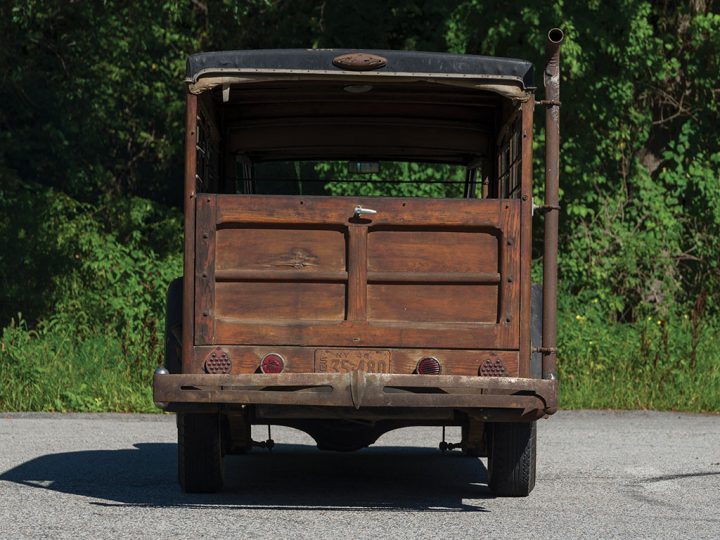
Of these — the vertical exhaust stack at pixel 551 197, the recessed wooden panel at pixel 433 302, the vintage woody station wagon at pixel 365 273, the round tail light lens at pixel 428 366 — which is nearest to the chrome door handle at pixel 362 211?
the vintage woody station wagon at pixel 365 273

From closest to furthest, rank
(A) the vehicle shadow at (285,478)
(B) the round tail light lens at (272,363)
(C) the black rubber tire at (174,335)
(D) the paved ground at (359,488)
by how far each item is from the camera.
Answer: (D) the paved ground at (359,488) → (B) the round tail light lens at (272,363) → (C) the black rubber tire at (174,335) → (A) the vehicle shadow at (285,478)

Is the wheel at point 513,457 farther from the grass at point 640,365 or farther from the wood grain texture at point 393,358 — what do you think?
the grass at point 640,365

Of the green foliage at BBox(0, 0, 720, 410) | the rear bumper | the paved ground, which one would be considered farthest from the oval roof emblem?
the green foliage at BBox(0, 0, 720, 410)

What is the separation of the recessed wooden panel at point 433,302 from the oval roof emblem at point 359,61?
3.94 feet

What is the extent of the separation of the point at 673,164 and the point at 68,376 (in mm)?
9561

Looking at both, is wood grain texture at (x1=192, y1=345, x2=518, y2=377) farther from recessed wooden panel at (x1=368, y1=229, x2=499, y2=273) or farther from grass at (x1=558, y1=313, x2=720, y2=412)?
grass at (x1=558, y1=313, x2=720, y2=412)

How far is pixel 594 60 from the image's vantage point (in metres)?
18.7

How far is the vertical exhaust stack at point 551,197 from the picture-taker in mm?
8070

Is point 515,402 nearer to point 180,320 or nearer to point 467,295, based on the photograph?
point 467,295

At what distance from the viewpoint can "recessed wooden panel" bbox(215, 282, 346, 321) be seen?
7.95 meters

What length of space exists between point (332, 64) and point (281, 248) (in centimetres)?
105

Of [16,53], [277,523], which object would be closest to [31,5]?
[16,53]

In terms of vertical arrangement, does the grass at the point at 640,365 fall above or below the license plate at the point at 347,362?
below

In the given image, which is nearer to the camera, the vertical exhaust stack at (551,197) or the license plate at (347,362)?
the license plate at (347,362)
